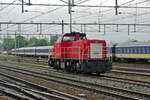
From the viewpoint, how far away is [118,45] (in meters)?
35.6

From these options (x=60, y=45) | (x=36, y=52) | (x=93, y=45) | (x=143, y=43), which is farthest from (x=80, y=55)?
(x=36, y=52)

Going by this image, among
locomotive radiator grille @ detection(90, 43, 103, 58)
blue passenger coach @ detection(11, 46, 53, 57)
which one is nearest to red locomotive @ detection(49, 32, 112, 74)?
locomotive radiator grille @ detection(90, 43, 103, 58)

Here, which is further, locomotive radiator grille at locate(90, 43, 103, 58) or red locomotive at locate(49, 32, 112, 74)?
locomotive radiator grille at locate(90, 43, 103, 58)

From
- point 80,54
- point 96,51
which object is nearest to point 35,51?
point 80,54

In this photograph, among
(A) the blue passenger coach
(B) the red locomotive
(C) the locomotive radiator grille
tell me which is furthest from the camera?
(A) the blue passenger coach

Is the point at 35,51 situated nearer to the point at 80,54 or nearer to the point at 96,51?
the point at 80,54

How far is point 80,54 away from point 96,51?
1215 millimetres

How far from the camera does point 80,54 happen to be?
16.8 meters

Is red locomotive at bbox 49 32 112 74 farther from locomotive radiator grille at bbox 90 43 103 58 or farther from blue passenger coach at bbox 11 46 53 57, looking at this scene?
blue passenger coach at bbox 11 46 53 57

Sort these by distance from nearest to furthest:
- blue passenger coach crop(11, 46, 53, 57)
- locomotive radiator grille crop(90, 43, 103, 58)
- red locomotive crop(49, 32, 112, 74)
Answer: red locomotive crop(49, 32, 112, 74) < locomotive radiator grille crop(90, 43, 103, 58) < blue passenger coach crop(11, 46, 53, 57)

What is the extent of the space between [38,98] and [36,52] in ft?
158

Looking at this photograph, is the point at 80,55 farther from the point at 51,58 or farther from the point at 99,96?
the point at 99,96

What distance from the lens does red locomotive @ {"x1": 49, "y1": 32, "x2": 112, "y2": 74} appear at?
636 inches

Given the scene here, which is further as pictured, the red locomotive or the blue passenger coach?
the blue passenger coach
